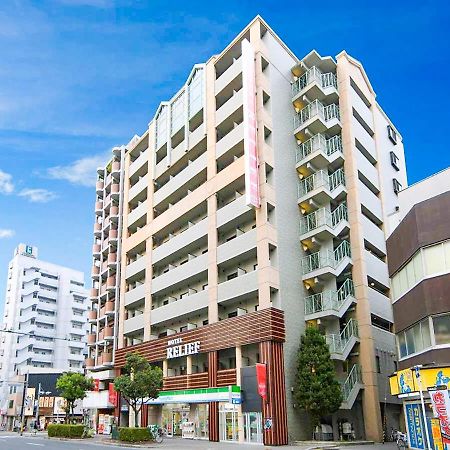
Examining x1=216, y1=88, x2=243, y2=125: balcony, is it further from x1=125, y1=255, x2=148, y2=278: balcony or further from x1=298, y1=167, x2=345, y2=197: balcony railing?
x1=125, y1=255, x2=148, y2=278: balcony

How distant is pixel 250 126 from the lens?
43750 mm

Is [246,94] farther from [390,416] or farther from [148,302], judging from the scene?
[390,416]

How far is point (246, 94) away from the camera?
44.9 m

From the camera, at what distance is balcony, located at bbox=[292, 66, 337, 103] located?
Answer: 159 feet

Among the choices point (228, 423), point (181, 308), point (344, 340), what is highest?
point (181, 308)

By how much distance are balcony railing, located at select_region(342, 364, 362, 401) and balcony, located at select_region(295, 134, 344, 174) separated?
17669 mm

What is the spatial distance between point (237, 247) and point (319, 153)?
432 inches

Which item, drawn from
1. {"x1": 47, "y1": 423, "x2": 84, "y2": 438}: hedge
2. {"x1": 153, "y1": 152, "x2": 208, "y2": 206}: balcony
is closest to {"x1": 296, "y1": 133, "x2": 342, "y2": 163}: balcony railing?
{"x1": 153, "y1": 152, "x2": 208, "y2": 206}: balcony

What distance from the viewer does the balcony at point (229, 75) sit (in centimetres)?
4909

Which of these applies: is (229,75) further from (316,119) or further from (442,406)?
(442,406)

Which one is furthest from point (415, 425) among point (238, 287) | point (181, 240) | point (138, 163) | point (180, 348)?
point (138, 163)

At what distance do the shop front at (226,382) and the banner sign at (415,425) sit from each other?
11.0 meters

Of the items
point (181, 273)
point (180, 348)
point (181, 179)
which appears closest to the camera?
point (180, 348)

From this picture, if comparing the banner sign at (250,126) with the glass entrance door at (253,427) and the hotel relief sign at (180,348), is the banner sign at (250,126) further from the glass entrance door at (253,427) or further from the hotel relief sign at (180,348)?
the glass entrance door at (253,427)
